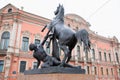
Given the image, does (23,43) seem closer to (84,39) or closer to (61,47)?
(61,47)

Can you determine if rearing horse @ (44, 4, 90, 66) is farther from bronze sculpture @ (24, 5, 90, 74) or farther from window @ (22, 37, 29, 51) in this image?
window @ (22, 37, 29, 51)

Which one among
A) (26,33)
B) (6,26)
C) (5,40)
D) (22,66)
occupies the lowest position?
(22,66)

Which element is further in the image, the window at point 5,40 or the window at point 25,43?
the window at point 25,43

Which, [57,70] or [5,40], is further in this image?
[5,40]

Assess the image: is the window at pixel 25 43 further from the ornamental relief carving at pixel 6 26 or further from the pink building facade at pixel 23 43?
the ornamental relief carving at pixel 6 26

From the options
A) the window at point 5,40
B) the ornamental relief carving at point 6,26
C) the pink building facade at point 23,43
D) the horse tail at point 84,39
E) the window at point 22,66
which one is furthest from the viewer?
the ornamental relief carving at point 6,26

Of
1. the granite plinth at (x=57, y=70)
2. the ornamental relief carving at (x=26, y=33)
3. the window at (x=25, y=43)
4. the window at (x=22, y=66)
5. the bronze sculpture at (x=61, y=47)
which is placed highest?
the ornamental relief carving at (x=26, y=33)

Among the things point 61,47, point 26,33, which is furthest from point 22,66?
point 61,47

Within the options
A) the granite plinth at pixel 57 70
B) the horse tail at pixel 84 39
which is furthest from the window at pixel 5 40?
the horse tail at pixel 84 39

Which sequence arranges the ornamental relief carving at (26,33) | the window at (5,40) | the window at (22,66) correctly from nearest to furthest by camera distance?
the window at (22,66), the window at (5,40), the ornamental relief carving at (26,33)

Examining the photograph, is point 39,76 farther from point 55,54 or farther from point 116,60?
point 116,60

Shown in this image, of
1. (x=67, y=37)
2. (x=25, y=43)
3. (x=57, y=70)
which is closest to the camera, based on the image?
(x=57, y=70)

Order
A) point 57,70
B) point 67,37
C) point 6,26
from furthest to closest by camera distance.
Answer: point 6,26 < point 67,37 < point 57,70

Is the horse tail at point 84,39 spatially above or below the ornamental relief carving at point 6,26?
below
